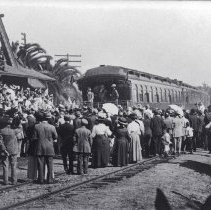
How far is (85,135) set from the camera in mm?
13133

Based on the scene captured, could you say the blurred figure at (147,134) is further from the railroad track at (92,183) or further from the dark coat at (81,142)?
the dark coat at (81,142)

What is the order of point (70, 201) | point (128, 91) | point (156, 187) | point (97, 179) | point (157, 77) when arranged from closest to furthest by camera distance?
point (70, 201)
point (156, 187)
point (97, 179)
point (128, 91)
point (157, 77)

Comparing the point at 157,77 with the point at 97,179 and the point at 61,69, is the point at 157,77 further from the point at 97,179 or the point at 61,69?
the point at 97,179

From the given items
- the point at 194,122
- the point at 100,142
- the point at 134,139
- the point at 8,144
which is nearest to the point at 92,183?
→ the point at 8,144

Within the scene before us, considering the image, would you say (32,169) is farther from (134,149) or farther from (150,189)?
(134,149)

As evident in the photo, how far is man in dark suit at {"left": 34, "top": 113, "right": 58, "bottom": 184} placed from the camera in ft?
38.2

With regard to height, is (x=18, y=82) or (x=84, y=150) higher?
(x=18, y=82)

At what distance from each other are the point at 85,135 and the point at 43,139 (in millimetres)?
1744

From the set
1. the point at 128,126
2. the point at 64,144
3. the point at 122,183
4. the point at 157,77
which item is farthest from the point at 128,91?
the point at 122,183

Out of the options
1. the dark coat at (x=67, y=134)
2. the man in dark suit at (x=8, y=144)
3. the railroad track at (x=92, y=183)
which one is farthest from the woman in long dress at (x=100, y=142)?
the man in dark suit at (x=8, y=144)

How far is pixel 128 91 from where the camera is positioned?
2519 centimetres

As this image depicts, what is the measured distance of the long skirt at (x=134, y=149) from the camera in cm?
1595

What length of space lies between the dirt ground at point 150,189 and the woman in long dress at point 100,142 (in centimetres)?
158

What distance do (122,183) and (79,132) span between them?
7.05 ft
